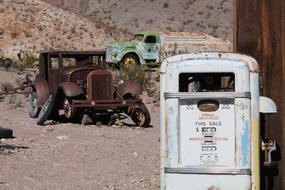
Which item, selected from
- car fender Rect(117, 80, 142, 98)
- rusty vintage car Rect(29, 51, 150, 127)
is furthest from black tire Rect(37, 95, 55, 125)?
car fender Rect(117, 80, 142, 98)

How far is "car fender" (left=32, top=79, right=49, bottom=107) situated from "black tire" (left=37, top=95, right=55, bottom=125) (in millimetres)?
141

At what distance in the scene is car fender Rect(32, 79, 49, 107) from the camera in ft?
49.8

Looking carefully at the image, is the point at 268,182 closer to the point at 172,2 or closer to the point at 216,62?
the point at 216,62

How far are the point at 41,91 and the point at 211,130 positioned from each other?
1019 cm

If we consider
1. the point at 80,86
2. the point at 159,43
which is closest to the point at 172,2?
the point at 159,43

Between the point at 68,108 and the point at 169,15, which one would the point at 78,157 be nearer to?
the point at 68,108

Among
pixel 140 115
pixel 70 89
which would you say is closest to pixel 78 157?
pixel 70 89

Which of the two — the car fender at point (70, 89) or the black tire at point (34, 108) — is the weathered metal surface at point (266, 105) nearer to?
Answer: the car fender at point (70, 89)

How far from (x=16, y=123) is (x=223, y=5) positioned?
48.4m

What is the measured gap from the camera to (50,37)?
42500 mm

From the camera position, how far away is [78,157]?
407 inches

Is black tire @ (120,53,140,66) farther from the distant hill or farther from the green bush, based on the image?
the distant hill

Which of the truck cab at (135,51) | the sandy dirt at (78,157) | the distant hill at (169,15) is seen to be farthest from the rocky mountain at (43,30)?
the sandy dirt at (78,157)

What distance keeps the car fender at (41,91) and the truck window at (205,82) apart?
372 inches
